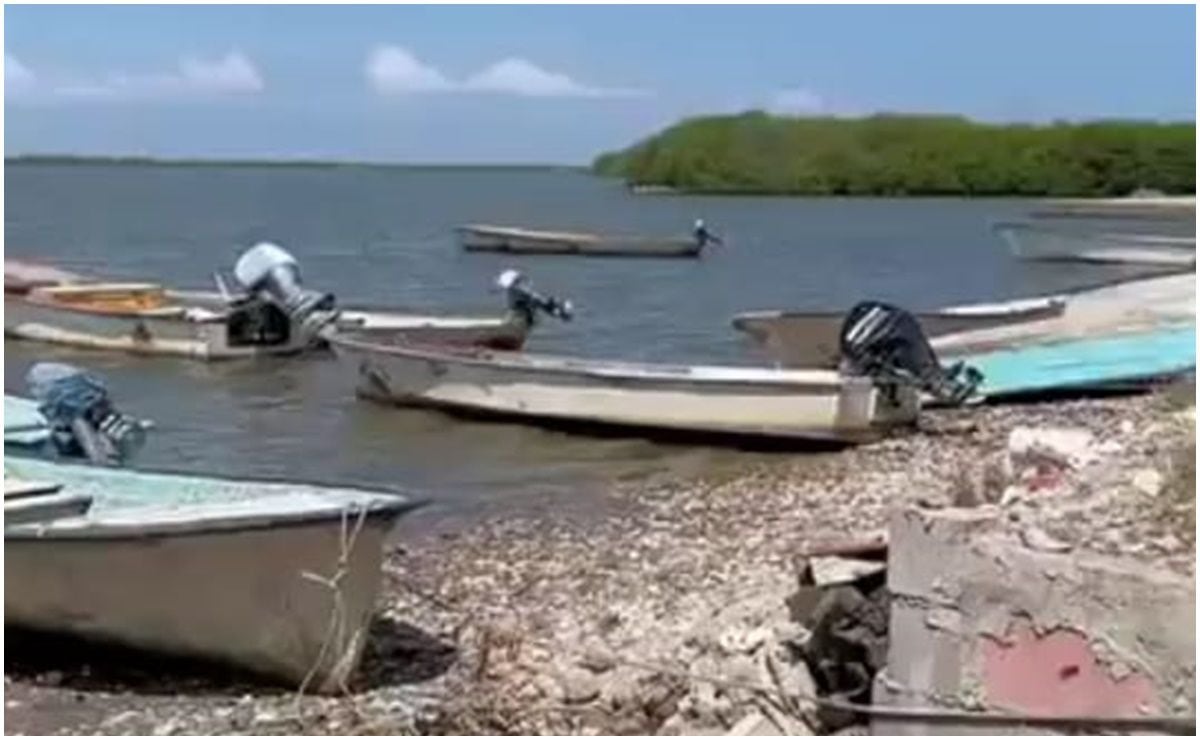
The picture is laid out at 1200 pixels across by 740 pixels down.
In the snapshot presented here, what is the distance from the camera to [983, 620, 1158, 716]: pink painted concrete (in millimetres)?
5203

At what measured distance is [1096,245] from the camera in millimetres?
39750

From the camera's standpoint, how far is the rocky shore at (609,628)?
6418 millimetres

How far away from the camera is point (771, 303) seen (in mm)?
36094

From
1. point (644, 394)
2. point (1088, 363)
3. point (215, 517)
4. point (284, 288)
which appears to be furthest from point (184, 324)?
point (215, 517)

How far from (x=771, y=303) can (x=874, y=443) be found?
21518 millimetres

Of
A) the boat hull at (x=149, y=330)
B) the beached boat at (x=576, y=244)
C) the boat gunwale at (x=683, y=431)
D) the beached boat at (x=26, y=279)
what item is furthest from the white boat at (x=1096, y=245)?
the boat gunwale at (x=683, y=431)

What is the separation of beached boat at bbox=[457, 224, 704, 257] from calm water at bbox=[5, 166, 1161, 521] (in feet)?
2.74

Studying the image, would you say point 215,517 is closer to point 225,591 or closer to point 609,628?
point 225,591

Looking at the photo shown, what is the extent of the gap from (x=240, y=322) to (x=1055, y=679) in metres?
17.7

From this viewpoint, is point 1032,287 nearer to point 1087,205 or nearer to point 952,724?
point 1087,205

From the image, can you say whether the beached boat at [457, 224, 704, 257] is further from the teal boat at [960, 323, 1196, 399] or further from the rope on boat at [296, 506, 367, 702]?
the rope on boat at [296, 506, 367, 702]

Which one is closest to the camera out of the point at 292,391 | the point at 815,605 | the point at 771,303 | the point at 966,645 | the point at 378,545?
the point at 966,645

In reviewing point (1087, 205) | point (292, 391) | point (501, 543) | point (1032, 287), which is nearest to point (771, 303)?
point (1032, 287)

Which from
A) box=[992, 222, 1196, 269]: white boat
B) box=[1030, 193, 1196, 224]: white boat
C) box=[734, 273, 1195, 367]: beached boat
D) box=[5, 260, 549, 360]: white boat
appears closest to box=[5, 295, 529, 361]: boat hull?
box=[5, 260, 549, 360]: white boat
